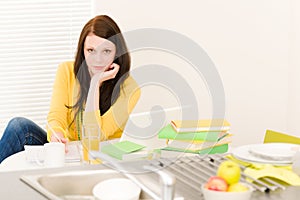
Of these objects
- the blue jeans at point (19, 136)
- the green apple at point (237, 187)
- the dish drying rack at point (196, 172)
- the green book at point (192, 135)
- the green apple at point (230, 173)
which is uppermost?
the green apple at point (230, 173)

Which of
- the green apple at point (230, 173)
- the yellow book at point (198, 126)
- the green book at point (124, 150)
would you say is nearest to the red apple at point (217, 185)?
the green apple at point (230, 173)

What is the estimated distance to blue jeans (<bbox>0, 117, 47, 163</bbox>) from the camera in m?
3.75

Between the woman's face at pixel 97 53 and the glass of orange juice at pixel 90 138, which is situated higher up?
the woman's face at pixel 97 53

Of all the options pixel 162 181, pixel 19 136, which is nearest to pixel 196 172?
pixel 162 181

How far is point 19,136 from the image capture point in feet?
12.4

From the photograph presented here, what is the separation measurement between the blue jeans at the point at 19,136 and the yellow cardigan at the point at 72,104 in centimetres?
34

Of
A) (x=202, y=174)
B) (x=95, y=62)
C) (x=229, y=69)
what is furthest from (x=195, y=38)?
(x=202, y=174)

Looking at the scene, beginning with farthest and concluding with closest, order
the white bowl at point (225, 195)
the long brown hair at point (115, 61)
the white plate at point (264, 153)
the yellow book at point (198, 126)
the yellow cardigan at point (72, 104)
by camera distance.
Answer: the long brown hair at point (115, 61) < the yellow cardigan at point (72, 104) < the yellow book at point (198, 126) < the white plate at point (264, 153) < the white bowl at point (225, 195)

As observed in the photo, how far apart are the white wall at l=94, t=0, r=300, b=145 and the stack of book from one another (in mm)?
1632

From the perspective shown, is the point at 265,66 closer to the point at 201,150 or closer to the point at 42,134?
the point at 42,134

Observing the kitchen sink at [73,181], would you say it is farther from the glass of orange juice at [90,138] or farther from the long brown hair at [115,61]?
the long brown hair at [115,61]

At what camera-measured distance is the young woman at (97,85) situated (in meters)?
3.41

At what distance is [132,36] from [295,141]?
198 cm

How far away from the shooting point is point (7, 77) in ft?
13.6
